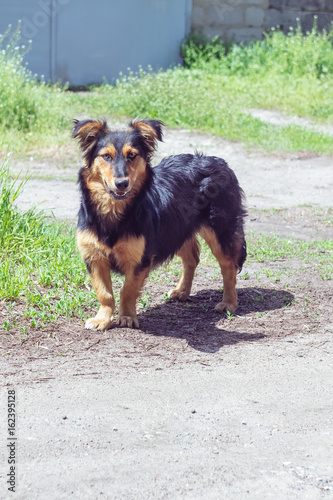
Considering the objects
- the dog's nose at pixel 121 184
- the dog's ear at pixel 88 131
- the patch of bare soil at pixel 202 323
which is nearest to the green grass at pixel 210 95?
the patch of bare soil at pixel 202 323

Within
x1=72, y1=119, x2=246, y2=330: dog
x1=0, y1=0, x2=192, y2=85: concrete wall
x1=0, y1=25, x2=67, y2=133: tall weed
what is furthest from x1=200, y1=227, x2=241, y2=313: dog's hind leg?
x1=0, y1=0, x2=192, y2=85: concrete wall

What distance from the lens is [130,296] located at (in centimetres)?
485

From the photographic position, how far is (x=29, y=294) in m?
5.18

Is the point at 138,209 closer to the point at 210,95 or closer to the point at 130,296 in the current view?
the point at 130,296

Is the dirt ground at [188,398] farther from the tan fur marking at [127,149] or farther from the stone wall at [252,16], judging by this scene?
the stone wall at [252,16]

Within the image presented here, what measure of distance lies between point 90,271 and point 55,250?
1206 millimetres

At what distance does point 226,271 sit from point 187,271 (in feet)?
1.12

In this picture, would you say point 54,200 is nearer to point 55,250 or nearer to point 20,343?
point 55,250

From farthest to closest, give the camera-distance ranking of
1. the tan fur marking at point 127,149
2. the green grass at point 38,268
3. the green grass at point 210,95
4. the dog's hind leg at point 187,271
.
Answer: the green grass at point 210,95
the dog's hind leg at point 187,271
the green grass at point 38,268
the tan fur marking at point 127,149

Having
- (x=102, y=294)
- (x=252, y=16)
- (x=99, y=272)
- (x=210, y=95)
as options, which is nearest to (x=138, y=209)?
(x=99, y=272)

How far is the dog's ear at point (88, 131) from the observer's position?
15.0 feet

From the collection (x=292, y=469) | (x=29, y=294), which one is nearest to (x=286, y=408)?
(x=292, y=469)

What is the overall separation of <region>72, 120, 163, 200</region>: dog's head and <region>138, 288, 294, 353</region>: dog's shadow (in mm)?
1007

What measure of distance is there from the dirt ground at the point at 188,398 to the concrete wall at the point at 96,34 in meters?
8.99
